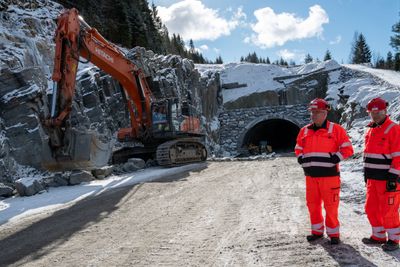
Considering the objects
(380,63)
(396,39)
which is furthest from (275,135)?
(380,63)

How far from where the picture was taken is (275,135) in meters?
42.8

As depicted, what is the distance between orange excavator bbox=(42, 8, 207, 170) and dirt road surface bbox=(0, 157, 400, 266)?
2270 millimetres

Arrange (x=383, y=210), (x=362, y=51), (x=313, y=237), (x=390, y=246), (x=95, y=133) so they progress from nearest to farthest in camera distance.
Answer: (x=390, y=246), (x=383, y=210), (x=313, y=237), (x=95, y=133), (x=362, y=51)

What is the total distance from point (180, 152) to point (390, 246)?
11168 millimetres

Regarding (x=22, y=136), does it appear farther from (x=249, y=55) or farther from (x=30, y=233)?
(x=249, y=55)

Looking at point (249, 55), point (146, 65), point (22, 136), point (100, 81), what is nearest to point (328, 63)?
point (146, 65)

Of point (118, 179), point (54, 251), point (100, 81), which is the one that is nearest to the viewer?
point (54, 251)

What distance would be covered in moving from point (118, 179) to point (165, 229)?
5.94 metres

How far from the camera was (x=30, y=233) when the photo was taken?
577cm

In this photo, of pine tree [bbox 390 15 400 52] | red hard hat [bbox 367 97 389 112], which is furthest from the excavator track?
pine tree [bbox 390 15 400 52]

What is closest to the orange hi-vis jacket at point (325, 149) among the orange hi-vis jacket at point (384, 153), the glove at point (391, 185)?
the orange hi-vis jacket at point (384, 153)

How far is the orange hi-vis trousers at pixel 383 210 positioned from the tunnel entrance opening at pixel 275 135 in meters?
29.1

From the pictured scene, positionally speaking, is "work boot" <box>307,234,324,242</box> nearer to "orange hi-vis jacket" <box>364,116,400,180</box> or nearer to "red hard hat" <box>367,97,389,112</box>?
"orange hi-vis jacket" <box>364,116,400,180</box>

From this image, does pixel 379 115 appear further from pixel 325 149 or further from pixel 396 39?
pixel 396 39
